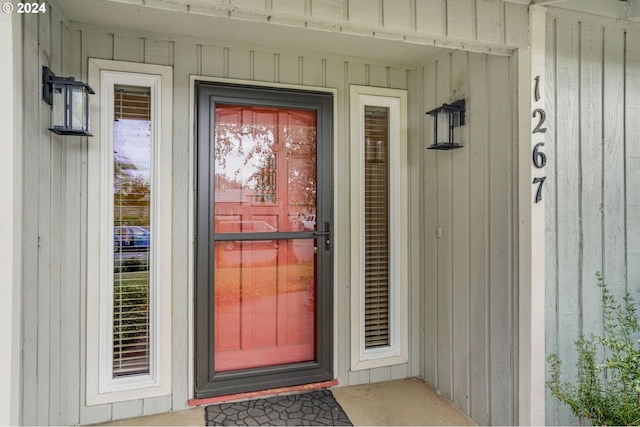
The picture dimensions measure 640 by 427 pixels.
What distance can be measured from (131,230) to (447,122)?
2207 millimetres

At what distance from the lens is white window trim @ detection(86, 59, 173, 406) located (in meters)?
2.35

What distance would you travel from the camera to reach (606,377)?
2.25 m

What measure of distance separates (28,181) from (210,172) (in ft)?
3.46

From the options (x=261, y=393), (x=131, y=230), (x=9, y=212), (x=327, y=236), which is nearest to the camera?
(x=9, y=212)

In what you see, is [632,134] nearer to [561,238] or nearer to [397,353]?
[561,238]

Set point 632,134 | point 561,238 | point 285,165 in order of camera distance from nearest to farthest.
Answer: point 561,238
point 632,134
point 285,165

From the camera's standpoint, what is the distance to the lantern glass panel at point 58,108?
195cm

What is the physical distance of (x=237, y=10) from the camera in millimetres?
1695

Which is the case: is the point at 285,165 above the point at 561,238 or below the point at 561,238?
above

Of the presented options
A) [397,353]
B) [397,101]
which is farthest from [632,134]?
[397,353]

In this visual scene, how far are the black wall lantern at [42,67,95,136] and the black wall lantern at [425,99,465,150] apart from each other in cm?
213

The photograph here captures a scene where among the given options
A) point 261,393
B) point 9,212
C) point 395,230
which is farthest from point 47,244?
point 395,230

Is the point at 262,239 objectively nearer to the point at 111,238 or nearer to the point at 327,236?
the point at 327,236

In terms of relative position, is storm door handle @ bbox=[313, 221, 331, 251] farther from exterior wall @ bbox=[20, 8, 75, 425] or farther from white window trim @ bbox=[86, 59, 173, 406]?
exterior wall @ bbox=[20, 8, 75, 425]
